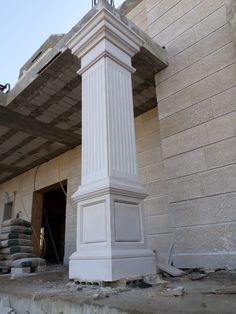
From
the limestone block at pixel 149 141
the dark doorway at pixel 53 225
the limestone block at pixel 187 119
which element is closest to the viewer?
the limestone block at pixel 187 119

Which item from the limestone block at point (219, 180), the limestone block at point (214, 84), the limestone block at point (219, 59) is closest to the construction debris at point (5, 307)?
the limestone block at point (219, 180)

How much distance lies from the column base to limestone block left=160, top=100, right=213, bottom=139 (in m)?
1.73

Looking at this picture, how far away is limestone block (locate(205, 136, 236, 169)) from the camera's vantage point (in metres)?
2.99

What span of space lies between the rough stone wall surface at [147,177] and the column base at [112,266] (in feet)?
5.69

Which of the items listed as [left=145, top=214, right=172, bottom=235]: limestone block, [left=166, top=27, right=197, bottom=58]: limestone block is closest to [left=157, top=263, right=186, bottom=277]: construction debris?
[left=145, top=214, right=172, bottom=235]: limestone block

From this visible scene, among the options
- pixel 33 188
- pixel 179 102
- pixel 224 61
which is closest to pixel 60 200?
pixel 33 188

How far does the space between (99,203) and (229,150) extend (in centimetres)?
160

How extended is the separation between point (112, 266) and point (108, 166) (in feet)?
2.72

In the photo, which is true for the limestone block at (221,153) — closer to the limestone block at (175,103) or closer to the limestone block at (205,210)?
the limestone block at (205,210)

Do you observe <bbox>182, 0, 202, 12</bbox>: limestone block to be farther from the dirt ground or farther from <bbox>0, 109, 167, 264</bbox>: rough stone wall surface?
the dirt ground

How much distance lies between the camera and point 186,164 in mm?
3395

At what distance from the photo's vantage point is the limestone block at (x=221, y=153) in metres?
2.99

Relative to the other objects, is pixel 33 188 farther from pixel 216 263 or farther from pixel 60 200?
pixel 216 263

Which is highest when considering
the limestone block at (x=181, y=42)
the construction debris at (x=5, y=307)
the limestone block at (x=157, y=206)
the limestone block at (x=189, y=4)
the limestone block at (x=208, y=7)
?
the limestone block at (x=189, y=4)
